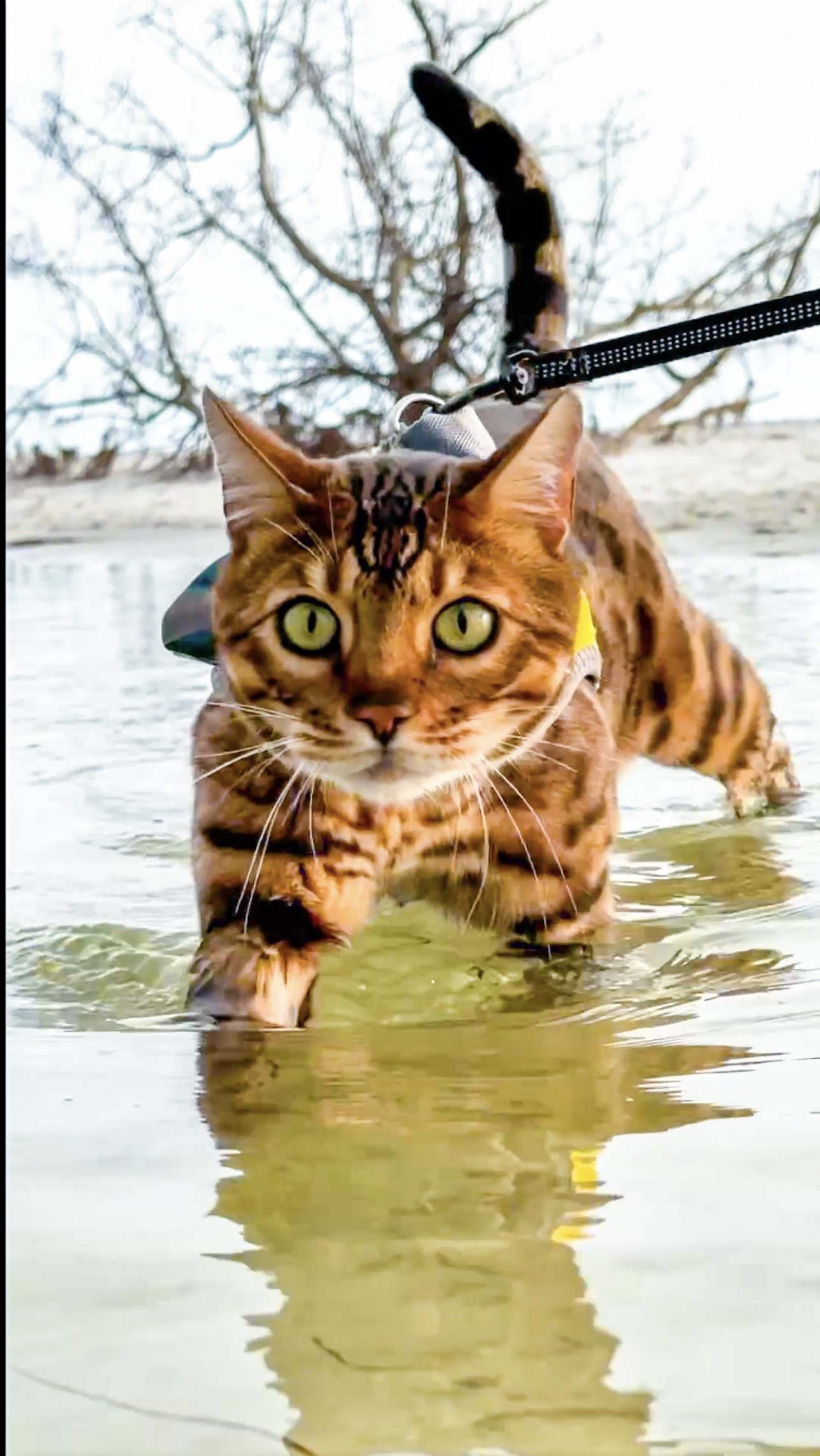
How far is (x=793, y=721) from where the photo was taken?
1591 millimetres

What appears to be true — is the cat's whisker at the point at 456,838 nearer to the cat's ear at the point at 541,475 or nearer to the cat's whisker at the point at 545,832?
the cat's whisker at the point at 545,832

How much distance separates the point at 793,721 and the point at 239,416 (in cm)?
89

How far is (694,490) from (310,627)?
1600 mm

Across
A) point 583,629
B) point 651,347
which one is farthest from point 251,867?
point 651,347

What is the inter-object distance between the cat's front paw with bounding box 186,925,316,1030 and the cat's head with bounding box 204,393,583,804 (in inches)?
3.7

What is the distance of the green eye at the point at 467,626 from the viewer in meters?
0.84

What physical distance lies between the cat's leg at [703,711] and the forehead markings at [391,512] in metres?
0.36

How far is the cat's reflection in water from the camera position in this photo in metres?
0.45

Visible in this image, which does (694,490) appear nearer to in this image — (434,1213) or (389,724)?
(389,724)

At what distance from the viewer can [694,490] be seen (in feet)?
7.72

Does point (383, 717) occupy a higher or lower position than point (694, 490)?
lower

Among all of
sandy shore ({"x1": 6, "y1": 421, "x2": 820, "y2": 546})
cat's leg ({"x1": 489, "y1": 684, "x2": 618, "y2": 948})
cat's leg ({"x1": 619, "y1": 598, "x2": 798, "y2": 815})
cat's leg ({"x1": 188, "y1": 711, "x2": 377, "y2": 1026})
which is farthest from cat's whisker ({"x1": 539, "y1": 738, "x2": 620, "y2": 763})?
sandy shore ({"x1": 6, "y1": 421, "x2": 820, "y2": 546})

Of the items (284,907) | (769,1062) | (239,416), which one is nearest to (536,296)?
(239,416)

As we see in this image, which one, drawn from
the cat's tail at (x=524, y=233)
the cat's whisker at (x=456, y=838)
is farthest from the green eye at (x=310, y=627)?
the cat's tail at (x=524, y=233)
